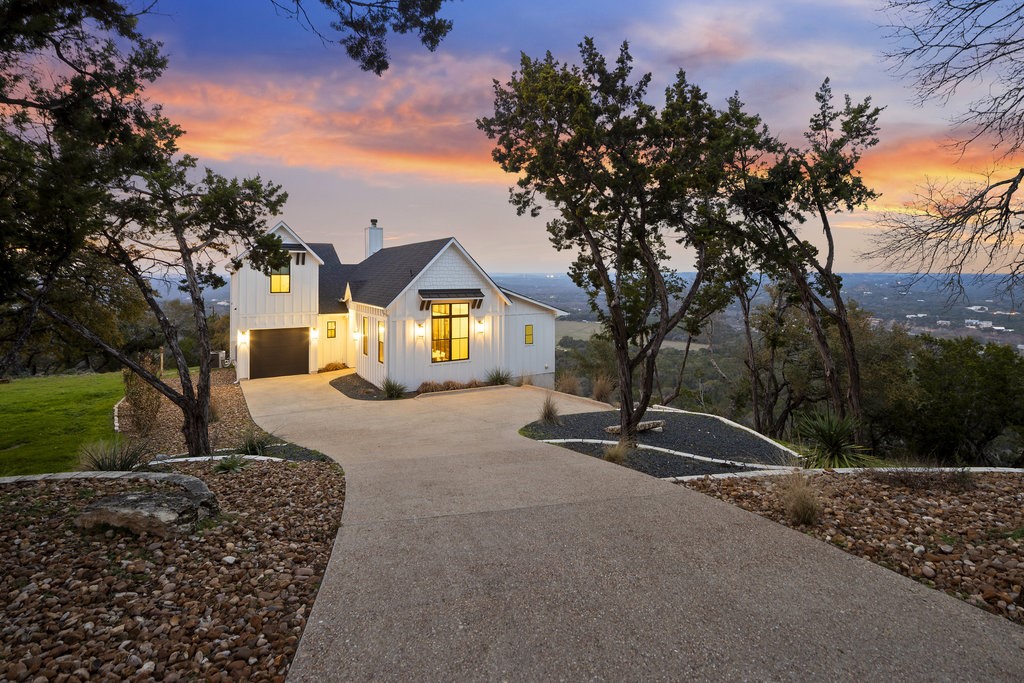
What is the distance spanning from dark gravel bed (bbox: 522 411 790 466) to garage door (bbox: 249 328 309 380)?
11.6 m

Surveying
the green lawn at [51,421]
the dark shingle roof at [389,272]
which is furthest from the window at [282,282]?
the green lawn at [51,421]

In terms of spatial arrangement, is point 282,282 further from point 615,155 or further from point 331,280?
point 615,155

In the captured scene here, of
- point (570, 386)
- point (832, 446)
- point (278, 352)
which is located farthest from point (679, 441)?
point (278, 352)

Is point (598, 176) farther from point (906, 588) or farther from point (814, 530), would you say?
point (906, 588)

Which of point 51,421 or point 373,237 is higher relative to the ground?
point 373,237

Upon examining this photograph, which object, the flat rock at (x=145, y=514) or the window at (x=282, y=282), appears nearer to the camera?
the flat rock at (x=145, y=514)

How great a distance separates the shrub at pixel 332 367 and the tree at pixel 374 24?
15.4 m

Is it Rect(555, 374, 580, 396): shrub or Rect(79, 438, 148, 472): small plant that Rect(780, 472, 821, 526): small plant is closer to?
Rect(79, 438, 148, 472): small plant

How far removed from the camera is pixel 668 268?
1823 cm

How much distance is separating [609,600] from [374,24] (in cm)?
621

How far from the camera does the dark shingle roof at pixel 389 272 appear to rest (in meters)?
16.5

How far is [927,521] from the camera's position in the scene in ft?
14.9

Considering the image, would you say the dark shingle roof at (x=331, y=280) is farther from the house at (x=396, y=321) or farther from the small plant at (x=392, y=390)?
the small plant at (x=392, y=390)

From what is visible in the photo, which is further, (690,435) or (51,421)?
(51,421)
